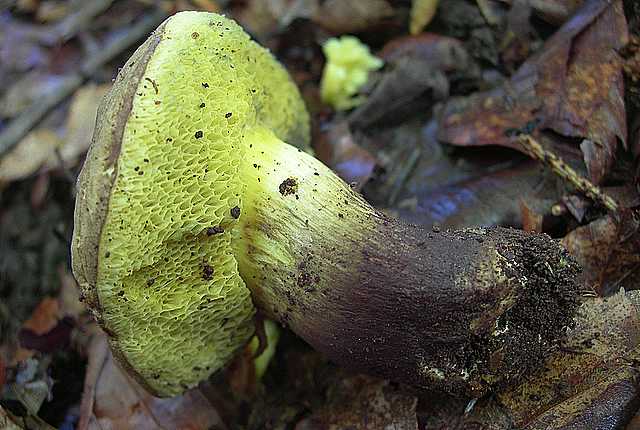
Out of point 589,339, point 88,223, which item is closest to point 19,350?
point 88,223

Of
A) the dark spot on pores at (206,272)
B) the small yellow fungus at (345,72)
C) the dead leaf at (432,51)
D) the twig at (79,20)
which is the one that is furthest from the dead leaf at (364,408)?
the twig at (79,20)

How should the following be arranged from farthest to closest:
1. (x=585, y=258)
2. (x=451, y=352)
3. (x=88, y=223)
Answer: (x=585, y=258) → (x=451, y=352) → (x=88, y=223)

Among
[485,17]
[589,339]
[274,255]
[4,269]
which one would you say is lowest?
[4,269]

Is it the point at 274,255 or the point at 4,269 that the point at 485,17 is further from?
the point at 4,269

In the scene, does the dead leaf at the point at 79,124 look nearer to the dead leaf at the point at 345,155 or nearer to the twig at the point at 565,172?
the dead leaf at the point at 345,155

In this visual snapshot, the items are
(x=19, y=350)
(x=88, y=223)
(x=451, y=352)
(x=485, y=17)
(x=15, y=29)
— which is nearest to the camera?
(x=88, y=223)

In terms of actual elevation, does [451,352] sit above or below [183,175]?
below

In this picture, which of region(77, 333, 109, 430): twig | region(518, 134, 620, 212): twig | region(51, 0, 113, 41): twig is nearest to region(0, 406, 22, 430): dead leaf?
region(77, 333, 109, 430): twig
